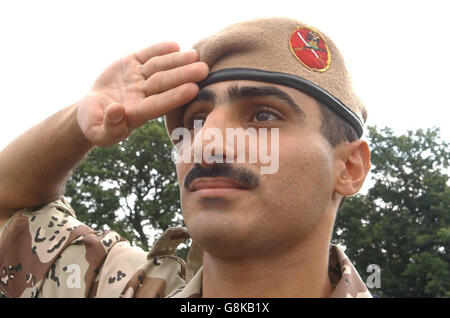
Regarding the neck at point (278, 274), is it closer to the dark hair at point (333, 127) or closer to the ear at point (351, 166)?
the ear at point (351, 166)

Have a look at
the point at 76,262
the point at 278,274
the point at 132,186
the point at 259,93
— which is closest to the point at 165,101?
the point at 259,93

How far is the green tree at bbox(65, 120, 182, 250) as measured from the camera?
68.2 ft

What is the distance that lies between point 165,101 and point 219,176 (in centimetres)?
58

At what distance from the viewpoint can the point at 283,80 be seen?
7.88 feet

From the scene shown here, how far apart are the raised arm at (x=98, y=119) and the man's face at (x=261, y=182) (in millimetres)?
273

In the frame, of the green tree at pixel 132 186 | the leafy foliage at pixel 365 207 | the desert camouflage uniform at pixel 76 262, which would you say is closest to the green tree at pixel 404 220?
the leafy foliage at pixel 365 207

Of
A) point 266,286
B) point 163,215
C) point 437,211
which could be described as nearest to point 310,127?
point 266,286

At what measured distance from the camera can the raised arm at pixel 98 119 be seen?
Answer: 2.57 meters

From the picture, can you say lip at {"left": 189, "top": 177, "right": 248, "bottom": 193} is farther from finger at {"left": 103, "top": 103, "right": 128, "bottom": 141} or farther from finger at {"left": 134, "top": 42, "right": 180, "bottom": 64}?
finger at {"left": 134, "top": 42, "right": 180, "bottom": 64}

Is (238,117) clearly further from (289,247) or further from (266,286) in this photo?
(266,286)

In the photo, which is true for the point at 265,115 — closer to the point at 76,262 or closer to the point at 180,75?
the point at 180,75

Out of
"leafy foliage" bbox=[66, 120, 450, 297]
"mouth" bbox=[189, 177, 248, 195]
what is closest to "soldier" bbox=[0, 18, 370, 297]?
"mouth" bbox=[189, 177, 248, 195]
